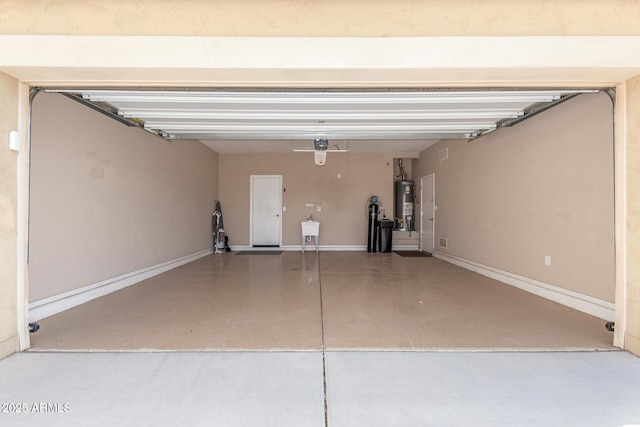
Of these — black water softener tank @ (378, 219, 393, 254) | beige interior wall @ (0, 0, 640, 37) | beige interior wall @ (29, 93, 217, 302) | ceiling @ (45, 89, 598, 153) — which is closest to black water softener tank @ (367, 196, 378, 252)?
black water softener tank @ (378, 219, 393, 254)

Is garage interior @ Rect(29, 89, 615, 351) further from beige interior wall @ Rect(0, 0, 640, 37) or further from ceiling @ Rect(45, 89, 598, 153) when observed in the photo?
beige interior wall @ Rect(0, 0, 640, 37)

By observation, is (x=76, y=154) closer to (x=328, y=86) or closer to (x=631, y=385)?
(x=328, y=86)

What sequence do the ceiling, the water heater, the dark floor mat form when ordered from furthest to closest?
1. the water heater
2. the dark floor mat
3. the ceiling

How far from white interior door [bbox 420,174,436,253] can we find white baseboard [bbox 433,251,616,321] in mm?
2013

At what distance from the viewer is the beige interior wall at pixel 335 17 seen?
6.31 feet

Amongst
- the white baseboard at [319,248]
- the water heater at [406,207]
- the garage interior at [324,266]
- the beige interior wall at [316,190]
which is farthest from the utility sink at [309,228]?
the water heater at [406,207]

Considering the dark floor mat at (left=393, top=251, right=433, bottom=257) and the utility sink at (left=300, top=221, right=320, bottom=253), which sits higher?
the utility sink at (left=300, top=221, right=320, bottom=253)

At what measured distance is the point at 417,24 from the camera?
1943mm

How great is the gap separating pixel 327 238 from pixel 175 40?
6.24 m

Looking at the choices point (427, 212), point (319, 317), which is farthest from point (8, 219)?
point (427, 212)

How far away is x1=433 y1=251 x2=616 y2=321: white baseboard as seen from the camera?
2.76 meters

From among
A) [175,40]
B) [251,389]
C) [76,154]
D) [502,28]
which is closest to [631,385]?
[251,389]

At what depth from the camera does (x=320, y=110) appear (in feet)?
9.88

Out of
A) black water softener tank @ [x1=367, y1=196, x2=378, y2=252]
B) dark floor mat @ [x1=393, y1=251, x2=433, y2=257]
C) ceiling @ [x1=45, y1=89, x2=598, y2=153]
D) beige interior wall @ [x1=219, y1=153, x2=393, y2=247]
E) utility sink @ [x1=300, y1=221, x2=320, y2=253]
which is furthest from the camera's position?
beige interior wall @ [x1=219, y1=153, x2=393, y2=247]
